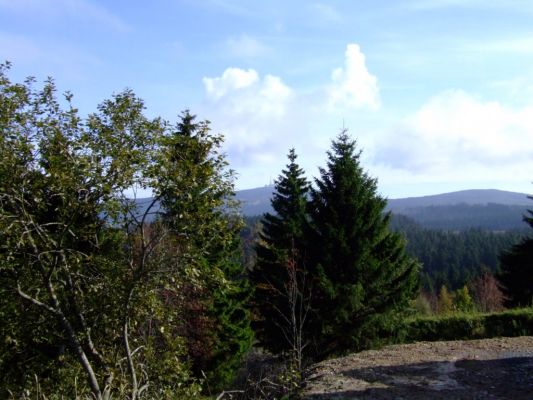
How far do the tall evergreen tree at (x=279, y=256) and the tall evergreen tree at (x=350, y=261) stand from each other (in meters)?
1.02

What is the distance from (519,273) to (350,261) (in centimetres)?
1596

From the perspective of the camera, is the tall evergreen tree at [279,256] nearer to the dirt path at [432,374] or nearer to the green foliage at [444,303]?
the dirt path at [432,374]

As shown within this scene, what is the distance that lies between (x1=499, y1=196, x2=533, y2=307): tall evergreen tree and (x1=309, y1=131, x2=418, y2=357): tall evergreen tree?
13052 millimetres

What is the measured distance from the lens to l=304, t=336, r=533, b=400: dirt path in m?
9.91

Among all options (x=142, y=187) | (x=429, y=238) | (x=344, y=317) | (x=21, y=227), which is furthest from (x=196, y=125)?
(x=429, y=238)

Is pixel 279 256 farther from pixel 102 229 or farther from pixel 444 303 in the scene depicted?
pixel 444 303

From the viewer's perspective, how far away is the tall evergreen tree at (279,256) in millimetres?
17609

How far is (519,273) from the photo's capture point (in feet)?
91.6

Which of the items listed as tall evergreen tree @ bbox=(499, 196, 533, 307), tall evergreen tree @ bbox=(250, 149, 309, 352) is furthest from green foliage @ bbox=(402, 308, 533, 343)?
tall evergreen tree @ bbox=(499, 196, 533, 307)

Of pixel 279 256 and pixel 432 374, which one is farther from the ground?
pixel 279 256

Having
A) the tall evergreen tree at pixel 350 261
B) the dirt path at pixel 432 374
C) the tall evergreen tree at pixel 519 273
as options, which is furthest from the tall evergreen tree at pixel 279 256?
the tall evergreen tree at pixel 519 273

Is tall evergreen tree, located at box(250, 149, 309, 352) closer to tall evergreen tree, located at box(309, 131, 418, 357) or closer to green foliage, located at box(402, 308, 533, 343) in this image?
tall evergreen tree, located at box(309, 131, 418, 357)

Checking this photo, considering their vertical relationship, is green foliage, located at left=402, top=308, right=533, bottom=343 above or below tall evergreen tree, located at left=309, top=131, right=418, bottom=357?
below

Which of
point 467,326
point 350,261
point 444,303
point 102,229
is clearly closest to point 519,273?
point 467,326
